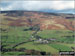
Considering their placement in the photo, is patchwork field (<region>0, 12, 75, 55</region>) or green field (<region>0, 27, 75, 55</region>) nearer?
patchwork field (<region>0, 12, 75, 55</region>)

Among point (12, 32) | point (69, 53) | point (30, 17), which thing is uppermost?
point (30, 17)

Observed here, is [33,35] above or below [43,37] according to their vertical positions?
above

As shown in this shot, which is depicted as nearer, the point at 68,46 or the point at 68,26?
the point at 68,46


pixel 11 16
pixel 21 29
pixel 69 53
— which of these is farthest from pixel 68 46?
pixel 11 16

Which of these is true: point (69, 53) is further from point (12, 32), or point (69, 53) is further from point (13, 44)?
point (12, 32)

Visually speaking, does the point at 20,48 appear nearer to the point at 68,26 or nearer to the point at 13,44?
the point at 13,44

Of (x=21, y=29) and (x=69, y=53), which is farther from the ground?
(x=21, y=29)

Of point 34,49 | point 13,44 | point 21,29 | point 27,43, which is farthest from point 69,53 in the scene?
point 21,29

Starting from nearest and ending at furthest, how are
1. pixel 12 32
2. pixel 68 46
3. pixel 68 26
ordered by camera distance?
1. pixel 68 46
2. pixel 12 32
3. pixel 68 26

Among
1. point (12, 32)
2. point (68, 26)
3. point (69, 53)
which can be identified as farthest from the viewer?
point (68, 26)

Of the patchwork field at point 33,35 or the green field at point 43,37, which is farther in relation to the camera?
the green field at point 43,37
